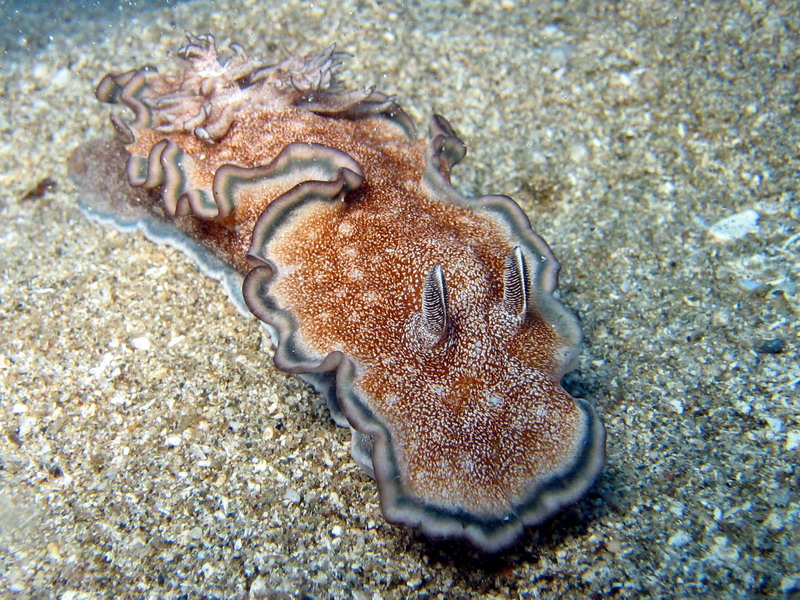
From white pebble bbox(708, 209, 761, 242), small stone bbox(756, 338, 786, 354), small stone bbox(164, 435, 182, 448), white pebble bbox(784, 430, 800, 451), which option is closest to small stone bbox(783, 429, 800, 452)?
white pebble bbox(784, 430, 800, 451)

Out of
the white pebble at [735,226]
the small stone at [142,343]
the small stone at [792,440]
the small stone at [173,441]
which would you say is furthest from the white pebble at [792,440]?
the small stone at [142,343]

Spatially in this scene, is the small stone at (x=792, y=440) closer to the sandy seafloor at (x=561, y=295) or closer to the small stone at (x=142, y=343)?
the sandy seafloor at (x=561, y=295)

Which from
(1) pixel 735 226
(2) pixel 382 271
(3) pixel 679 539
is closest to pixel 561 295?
(1) pixel 735 226

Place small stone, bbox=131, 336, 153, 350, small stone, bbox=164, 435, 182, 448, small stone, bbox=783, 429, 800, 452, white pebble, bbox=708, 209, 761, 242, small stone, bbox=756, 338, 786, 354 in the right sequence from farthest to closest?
white pebble, bbox=708, 209, 761, 242 → small stone, bbox=131, 336, 153, 350 → small stone, bbox=756, 338, 786, 354 → small stone, bbox=164, 435, 182, 448 → small stone, bbox=783, 429, 800, 452

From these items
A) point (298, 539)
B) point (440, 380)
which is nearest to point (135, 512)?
point (298, 539)

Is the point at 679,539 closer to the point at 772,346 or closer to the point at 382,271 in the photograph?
the point at 772,346

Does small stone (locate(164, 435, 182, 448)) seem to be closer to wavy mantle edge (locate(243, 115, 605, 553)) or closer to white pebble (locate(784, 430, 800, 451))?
wavy mantle edge (locate(243, 115, 605, 553))

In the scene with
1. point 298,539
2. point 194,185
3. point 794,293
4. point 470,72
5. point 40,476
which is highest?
point 470,72

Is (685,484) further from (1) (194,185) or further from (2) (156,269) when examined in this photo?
(2) (156,269)
